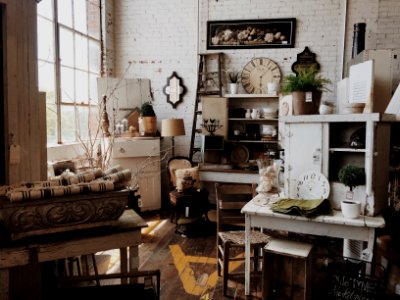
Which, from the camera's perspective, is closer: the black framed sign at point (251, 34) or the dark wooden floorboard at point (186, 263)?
the dark wooden floorboard at point (186, 263)

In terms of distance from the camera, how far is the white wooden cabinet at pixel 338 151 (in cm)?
263

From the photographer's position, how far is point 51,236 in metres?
1.83

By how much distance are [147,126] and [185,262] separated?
2.42 m

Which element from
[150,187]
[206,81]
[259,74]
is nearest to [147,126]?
[150,187]

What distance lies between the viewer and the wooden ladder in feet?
19.3

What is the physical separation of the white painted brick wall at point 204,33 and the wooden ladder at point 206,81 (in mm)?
161

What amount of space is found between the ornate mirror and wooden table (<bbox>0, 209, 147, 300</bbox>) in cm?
428

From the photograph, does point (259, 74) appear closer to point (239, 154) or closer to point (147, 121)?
point (239, 154)

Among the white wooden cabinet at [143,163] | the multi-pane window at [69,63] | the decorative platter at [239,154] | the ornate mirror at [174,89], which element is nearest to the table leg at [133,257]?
the multi-pane window at [69,63]

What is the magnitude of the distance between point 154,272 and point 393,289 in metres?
2.08

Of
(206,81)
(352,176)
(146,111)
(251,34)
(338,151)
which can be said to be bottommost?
A: (352,176)

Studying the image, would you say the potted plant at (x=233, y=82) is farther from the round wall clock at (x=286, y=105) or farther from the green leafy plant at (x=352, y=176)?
the green leafy plant at (x=352, y=176)

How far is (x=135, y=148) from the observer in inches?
212

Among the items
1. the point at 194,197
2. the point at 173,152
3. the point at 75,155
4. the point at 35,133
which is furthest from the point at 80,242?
the point at 173,152
